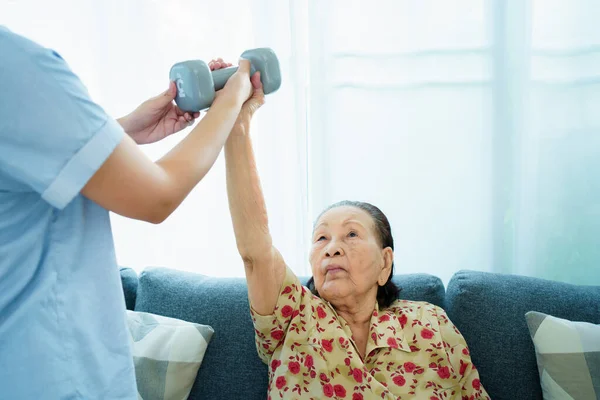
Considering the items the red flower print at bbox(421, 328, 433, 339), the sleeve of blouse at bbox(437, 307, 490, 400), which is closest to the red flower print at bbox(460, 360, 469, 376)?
the sleeve of blouse at bbox(437, 307, 490, 400)

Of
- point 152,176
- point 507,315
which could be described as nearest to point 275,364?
point 507,315

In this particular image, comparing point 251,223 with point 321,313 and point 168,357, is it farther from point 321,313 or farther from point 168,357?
point 168,357

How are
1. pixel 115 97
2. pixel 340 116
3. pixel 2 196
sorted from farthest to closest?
1. pixel 115 97
2. pixel 340 116
3. pixel 2 196

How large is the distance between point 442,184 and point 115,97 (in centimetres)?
140

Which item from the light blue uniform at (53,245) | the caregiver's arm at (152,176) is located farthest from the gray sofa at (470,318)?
the caregiver's arm at (152,176)

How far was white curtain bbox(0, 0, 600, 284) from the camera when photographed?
2279 millimetres

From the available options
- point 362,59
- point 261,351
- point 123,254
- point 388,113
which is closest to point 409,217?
point 388,113

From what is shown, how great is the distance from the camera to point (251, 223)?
1581 mm

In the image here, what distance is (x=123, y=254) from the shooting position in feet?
8.74

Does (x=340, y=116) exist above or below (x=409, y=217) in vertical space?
above

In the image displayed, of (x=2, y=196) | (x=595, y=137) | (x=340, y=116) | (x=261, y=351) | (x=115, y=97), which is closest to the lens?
(x=2, y=196)

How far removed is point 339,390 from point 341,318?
225 mm

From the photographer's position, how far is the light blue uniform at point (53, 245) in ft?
2.56

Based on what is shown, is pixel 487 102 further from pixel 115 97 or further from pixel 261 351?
pixel 115 97
